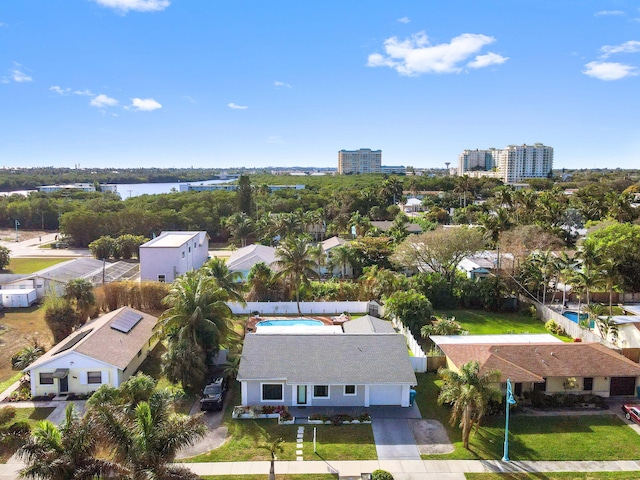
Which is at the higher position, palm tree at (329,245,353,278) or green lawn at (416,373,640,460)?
palm tree at (329,245,353,278)

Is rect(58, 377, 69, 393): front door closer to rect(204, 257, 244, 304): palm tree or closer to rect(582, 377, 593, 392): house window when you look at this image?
rect(204, 257, 244, 304): palm tree

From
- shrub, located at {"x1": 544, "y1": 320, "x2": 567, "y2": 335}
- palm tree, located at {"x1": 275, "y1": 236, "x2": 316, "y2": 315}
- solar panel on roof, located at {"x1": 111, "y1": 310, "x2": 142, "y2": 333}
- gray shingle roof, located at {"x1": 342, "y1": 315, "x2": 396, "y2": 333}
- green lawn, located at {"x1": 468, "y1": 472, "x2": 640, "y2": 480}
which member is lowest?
green lawn, located at {"x1": 468, "y1": 472, "x2": 640, "y2": 480}

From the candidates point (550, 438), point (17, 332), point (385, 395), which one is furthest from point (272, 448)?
point (17, 332)

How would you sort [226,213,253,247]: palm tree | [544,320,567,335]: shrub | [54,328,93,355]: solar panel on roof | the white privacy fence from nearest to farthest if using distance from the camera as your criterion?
[54,328,93,355]: solar panel on roof → [544,320,567,335]: shrub → the white privacy fence → [226,213,253,247]: palm tree

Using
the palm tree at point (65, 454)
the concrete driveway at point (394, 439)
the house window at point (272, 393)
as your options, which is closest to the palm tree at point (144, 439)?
the palm tree at point (65, 454)

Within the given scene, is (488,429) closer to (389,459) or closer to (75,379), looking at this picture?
(389,459)

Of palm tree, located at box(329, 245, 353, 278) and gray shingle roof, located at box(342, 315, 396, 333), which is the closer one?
gray shingle roof, located at box(342, 315, 396, 333)

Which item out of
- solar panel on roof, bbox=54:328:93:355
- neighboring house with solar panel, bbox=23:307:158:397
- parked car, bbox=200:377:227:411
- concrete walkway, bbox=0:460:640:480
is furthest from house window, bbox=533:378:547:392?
solar panel on roof, bbox=54:328:93:355

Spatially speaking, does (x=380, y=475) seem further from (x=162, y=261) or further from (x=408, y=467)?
(x=162, y=261)
